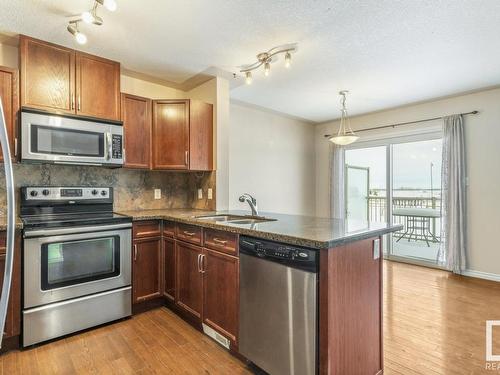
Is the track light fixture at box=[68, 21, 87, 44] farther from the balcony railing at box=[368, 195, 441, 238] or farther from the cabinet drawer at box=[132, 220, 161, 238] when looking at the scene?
the balcony railing at box=[368, 195, 441, 238]

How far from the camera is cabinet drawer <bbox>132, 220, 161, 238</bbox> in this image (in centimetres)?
279

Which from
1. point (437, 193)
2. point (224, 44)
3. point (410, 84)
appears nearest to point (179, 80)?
point (224, 44)

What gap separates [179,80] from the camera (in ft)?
11.5

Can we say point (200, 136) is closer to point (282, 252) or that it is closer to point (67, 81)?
point (67, 81)

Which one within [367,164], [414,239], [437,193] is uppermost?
[367,164]

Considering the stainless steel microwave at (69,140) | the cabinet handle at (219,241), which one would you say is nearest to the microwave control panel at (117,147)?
the stainless steel microwave at (69,140)

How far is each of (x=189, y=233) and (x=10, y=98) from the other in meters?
1.84

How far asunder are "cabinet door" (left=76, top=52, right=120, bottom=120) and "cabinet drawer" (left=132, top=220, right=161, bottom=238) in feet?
3.59

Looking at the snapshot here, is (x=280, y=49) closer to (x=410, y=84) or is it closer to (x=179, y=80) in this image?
(x=179, y=80)

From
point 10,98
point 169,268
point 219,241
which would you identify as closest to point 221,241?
point 219,241

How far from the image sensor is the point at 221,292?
86.4 inches

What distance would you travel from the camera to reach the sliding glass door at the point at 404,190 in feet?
14.7

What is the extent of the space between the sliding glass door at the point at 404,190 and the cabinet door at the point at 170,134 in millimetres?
3443

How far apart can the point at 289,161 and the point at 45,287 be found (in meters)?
4.13
